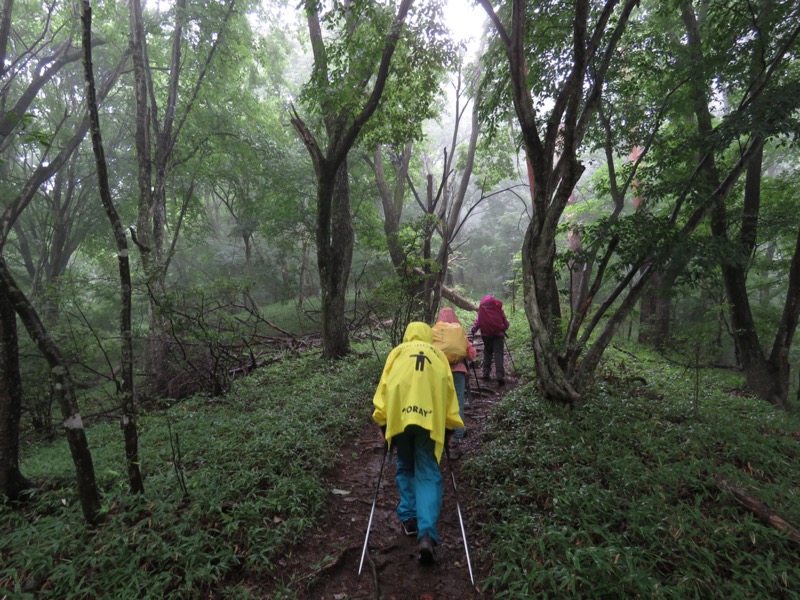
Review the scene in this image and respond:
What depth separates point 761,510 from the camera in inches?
128

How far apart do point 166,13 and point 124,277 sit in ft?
33.8

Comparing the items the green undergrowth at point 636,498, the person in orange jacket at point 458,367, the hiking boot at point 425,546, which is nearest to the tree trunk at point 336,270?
the person in orange jacket at point 458,367

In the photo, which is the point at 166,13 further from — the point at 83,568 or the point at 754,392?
the point at 754,392

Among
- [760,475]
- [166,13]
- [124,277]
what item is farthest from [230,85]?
[760,475]

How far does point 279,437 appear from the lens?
486cm

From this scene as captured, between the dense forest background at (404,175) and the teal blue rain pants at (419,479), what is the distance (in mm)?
2444

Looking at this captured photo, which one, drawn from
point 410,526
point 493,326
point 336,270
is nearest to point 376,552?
point 410,526

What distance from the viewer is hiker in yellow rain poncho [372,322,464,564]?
314 centimetres

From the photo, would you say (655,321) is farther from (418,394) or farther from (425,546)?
(425,546)

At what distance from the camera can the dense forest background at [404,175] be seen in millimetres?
5180

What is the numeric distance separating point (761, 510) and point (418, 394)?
9.96 ft

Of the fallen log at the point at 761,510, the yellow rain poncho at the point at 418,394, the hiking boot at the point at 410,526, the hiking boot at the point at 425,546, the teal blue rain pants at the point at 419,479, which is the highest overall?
the yellow rain poncho at the point at 418,394

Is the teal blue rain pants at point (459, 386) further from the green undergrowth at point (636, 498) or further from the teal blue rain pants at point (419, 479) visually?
the teal blue rain pants at point (419, 479)

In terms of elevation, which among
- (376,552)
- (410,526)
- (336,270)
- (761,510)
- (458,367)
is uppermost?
(336,270)
